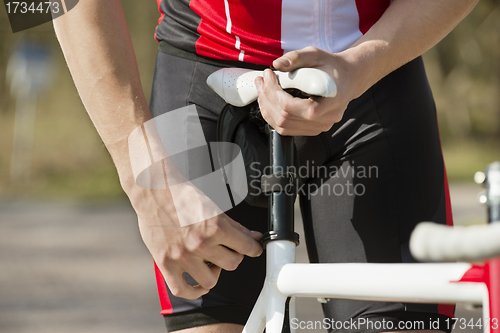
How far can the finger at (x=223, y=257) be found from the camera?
2.91ft

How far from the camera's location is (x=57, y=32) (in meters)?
0.96

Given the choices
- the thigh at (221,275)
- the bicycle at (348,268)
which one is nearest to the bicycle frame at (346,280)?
the bicycle at (348,268)

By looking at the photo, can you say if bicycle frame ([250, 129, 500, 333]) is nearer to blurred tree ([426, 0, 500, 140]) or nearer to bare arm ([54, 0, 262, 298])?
bare arm ([54, 0, 262, 298])

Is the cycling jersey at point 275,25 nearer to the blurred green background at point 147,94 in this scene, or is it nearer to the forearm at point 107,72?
the forearm at point 107,72

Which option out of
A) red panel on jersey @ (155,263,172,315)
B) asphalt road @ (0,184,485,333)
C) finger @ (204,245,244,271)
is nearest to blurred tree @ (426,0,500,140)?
asphalt road @ (0,184,485,333)

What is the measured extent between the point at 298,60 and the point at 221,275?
1.46ft

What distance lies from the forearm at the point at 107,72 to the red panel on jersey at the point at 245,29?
0.62 feet

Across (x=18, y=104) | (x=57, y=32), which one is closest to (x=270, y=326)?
(x=57, y=32)

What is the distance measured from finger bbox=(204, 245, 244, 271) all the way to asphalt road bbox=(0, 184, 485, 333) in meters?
2.78

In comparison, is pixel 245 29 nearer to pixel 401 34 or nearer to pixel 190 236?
pixel 401 34

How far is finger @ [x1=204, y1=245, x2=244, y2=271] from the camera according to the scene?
89 centimetres

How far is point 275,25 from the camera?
101 cm

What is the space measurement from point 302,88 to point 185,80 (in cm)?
35

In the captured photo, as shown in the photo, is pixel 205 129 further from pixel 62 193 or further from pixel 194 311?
pixel 62 193
